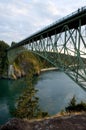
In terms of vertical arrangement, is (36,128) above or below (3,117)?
above

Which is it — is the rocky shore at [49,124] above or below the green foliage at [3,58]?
below

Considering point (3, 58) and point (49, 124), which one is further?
point (3, 58)

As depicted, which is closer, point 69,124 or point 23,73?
point 69,124

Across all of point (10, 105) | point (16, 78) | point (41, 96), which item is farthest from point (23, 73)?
point (10, 105)

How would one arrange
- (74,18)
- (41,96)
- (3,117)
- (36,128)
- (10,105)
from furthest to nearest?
(41,96)
(10,105)
(3,117)
(74,18)
(36,128)

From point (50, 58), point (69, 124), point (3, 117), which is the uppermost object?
point (50, 58)

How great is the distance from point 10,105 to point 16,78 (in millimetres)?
54476

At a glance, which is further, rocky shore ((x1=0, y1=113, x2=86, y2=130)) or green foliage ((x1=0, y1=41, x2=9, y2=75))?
green foliage ((x1=0, y1=41, x2=9, y2=75))

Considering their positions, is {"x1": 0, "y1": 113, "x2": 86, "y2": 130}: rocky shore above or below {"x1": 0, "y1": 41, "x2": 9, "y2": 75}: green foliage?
below

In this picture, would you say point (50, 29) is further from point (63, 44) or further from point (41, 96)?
point (41, 96)

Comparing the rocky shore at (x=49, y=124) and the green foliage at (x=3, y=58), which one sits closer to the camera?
the rocky shore at (x=49, y=124)

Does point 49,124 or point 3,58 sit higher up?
point 3,58

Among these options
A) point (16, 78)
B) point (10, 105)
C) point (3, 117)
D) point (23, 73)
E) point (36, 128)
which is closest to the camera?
point (36, 128)

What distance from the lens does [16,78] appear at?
346 feet
